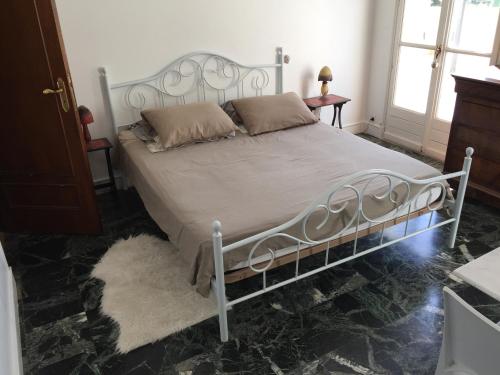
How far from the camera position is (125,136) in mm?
3418

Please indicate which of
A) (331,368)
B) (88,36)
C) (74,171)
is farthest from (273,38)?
(331,368)

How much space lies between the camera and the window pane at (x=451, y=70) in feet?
12.1

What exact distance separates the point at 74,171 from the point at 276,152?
143 centimetres

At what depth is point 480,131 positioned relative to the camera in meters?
3.16

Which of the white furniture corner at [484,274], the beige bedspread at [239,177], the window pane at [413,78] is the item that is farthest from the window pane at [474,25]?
the white furniture corner at [484,274]

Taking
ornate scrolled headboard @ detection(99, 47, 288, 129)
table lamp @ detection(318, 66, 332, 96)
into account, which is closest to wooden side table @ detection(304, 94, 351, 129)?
table lamp @ detection(318, 66, 332, 96)

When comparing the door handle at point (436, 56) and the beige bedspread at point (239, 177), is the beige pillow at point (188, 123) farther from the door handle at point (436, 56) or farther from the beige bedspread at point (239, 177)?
the door handle at point (436, 56)

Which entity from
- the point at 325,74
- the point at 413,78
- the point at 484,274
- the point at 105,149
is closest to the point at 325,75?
the point at 325,74

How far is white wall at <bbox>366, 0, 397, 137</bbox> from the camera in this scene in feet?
14.3

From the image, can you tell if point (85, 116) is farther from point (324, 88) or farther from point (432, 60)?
point (432, 60)

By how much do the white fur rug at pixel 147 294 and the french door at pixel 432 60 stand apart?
8.86 ft

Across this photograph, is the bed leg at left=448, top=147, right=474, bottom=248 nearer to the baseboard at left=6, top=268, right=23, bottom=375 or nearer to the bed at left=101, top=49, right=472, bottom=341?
the bed at left=101, top=49, right=472, bottom=341

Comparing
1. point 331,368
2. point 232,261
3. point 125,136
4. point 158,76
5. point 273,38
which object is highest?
point 273,38

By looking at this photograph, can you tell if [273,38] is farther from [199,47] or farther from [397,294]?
[397,294]
